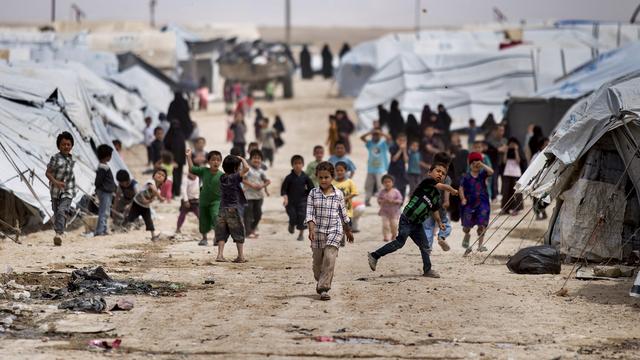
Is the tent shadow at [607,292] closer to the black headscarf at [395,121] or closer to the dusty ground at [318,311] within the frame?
the dusty ground at [318,311]

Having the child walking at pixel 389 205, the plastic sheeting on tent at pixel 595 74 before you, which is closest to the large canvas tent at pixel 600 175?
the child walking at pixel 389 205

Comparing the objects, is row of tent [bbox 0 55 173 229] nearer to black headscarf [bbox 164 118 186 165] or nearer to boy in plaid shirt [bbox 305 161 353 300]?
black headscarf [bbox 164 118 186 165]

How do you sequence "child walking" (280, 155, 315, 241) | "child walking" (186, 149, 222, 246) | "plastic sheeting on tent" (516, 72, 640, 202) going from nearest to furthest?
"plastic sheeting on tent" (516, 72, 640, 202) → "child walking" (186, 149, 222, 246) → "child walking" (280, 155, 315, 241)

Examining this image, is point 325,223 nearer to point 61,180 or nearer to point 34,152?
point 61,180

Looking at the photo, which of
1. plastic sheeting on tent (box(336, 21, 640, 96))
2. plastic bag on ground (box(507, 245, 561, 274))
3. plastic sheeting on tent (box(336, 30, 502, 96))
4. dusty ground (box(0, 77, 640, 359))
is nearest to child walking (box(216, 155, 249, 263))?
dusty ground (box(0, 77, 640, 359))

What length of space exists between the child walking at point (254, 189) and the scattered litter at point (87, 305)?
223 inches

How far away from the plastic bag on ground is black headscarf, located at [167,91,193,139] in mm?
15658

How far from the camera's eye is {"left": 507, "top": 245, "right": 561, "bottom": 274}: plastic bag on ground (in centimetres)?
1304

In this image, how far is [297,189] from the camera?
1584 centimetres

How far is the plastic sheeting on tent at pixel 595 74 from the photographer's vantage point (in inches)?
958

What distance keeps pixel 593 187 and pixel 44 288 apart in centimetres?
595

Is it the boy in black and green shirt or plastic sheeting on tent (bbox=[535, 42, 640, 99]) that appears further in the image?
plastic sheeting on tent (bbox=[535, 42, 640, 99])

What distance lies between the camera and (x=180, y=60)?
50.6 meters

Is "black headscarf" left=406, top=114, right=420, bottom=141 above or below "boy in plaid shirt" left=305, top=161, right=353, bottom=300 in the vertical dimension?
above
